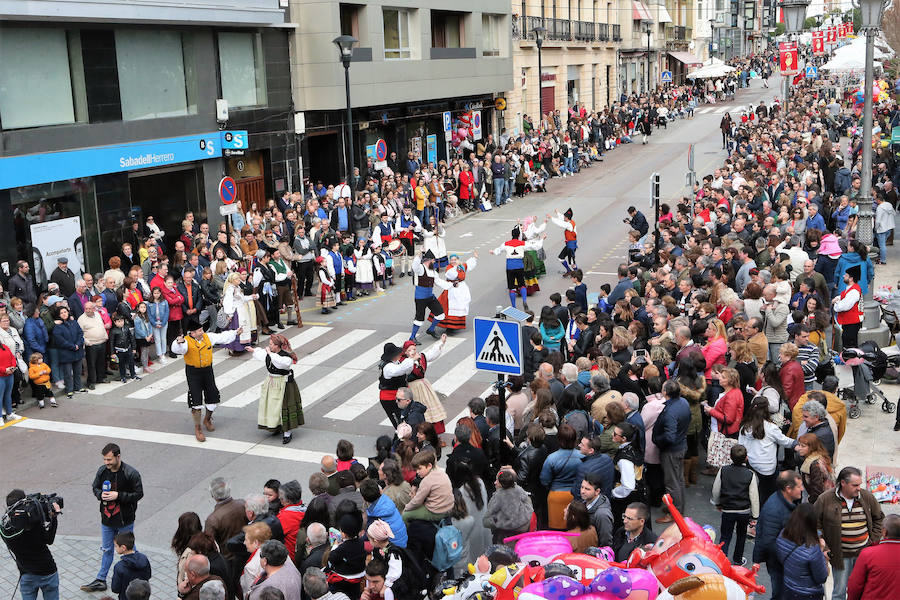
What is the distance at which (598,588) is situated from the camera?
6.72 metres

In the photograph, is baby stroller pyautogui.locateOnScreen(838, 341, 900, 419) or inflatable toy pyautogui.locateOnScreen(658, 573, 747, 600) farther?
baby stroller pyautogui.locateOnScreen(838, 341, 900, 419)

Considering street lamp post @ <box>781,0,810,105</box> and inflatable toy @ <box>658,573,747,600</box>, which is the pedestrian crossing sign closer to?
inflatable toy @ <box>658,573,747,600</box>

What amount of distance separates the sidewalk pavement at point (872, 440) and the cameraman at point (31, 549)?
8.77 m

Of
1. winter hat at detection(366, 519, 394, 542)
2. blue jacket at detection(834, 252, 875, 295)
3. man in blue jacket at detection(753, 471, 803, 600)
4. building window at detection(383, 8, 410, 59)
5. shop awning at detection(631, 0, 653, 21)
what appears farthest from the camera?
shop awning at detection(631, 0, 653, 21)

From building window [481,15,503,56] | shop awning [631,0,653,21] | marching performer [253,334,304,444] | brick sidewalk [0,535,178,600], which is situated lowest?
brick sidewalk [0,535,178,600]

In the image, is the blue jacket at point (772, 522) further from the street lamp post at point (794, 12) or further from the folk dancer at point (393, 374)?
the street lamp post at point (794, 12)

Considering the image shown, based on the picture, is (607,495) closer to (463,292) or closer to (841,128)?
(463,292)

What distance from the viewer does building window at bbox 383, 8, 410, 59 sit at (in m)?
32.5

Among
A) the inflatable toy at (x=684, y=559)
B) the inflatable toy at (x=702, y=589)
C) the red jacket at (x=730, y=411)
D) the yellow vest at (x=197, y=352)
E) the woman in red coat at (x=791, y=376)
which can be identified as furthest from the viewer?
the yellow vest at (x=197, y=352)

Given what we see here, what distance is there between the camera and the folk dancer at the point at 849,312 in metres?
14.5

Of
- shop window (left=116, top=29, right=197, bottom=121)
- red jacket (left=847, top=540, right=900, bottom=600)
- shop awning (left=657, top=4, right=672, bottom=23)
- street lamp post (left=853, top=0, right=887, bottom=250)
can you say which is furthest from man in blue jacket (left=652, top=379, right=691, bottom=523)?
shop awning (left=657, top=4, right=672, bottom=23)

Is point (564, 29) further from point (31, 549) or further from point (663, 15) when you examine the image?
point (31, 549)

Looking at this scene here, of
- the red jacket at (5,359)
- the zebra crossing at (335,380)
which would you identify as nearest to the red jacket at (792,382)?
the zebra crossing at (335,380)

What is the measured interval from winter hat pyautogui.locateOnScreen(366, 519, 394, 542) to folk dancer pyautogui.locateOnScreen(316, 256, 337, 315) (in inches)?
489
